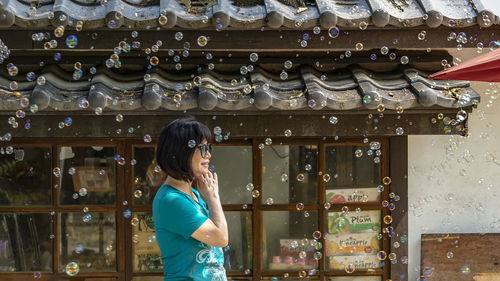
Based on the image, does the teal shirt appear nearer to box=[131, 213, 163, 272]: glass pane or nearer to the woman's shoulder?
the woman's shoulder

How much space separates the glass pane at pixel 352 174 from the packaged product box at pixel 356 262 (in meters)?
0.44

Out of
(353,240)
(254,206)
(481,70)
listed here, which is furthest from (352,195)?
(481,70)

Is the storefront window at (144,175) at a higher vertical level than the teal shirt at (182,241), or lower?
lower

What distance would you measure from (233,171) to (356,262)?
1216 millimetres

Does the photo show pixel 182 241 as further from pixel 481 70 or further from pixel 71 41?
pixel 71 41

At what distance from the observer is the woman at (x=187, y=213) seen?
3.11 meters

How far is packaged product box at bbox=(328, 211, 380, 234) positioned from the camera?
5.62 metres

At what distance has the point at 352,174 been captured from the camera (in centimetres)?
562

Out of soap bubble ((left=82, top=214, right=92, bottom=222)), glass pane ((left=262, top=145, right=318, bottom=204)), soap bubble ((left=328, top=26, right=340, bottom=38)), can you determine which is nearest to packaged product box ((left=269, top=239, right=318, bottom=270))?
glass pane ((left=262, top=145, right=318, bottom=204))

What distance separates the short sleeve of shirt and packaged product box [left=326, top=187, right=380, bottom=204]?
8.50 ft

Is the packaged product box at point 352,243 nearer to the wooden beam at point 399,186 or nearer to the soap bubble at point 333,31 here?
the wooden beam at point 399,186

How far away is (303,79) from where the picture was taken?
196 inches

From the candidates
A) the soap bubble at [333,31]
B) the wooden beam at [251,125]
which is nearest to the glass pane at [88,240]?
the wooden beam at [251,125]

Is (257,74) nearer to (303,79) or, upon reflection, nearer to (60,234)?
(303,79)
